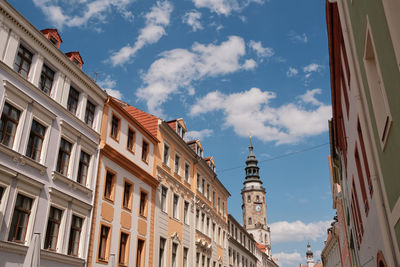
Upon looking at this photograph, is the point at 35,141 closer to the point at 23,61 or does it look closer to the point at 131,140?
the point at 23,61

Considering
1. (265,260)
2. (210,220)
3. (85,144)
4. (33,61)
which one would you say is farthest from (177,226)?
(265,260)

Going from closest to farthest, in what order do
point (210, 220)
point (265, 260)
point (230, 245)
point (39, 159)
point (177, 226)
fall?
1. point (39, 159)
2. point (177, 226)
3. point (210, 220)
4. point (230, 245)
5. point (265, 260)

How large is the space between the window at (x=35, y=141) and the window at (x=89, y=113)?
3.43 meters

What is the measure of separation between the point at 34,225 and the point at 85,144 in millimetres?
5145

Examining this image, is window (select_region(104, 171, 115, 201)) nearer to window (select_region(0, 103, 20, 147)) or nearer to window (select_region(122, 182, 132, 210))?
window (select_region(122, 182, 132, 210))

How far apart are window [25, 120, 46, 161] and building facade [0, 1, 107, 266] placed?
42 mm

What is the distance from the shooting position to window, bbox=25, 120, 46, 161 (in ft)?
48.3

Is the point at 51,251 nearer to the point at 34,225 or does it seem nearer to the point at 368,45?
the point at 34,225

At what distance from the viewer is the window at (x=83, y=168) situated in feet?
57.7

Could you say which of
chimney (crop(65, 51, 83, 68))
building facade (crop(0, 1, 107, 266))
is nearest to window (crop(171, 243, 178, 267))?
building facade (crop(0, 1, 107, 266))

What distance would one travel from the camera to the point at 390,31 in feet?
17.6

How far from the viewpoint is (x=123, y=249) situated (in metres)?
19.9

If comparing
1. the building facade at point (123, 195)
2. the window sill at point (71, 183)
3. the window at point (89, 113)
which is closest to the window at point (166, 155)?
the building facade at point (123, 195)

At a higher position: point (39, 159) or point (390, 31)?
point (39, 159)
